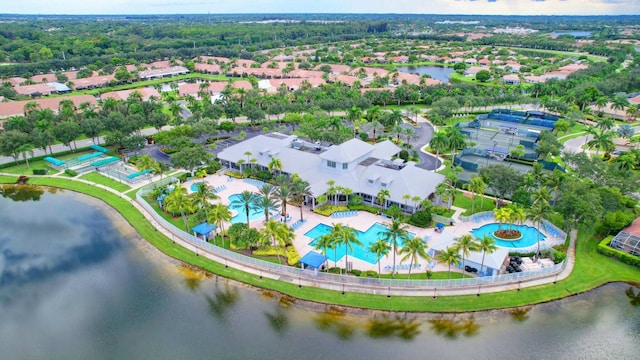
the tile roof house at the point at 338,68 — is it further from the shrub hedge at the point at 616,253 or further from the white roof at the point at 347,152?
the shrub hedge at the point at 616,253

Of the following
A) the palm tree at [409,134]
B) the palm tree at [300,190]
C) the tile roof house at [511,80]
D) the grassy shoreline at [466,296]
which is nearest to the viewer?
the grassy shoreline at [466,296]

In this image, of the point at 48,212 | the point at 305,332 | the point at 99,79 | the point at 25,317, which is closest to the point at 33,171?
the point at 48,212

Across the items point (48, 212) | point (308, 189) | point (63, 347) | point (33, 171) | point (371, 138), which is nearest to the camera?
point (63, 347)

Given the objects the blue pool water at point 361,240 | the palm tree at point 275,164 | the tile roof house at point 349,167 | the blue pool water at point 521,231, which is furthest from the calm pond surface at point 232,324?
the palm tree at point 275,164

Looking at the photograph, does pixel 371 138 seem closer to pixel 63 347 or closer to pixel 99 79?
pixel 63 347

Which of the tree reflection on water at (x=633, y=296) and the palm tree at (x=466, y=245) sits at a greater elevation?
the palm tree at (x=466, y=245)

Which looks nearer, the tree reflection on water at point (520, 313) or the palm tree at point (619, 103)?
the tree reflection on water at point (520, 313)
